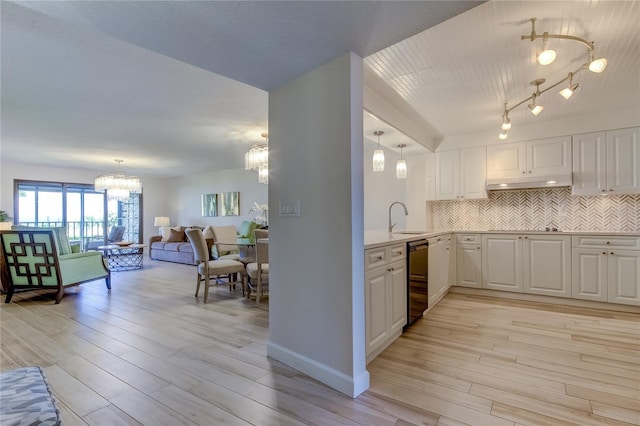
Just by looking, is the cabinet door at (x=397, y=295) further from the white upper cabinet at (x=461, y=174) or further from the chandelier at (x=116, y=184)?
the chandelier at (x=116, y=184)

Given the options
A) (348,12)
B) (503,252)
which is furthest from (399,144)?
(348,12)

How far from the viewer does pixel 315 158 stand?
2.07 meters

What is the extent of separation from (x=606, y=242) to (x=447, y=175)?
200 cm

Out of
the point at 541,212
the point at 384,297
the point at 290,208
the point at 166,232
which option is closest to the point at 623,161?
the point at 541,212

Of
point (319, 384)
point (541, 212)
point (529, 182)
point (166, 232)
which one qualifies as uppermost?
point (529, 182)

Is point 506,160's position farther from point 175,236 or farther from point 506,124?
point 175,236

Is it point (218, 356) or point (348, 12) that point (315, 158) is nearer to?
point (348, 12)

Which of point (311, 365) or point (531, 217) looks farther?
point (531, 217)

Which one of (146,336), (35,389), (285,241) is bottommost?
(146,336)

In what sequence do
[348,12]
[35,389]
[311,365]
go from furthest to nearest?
[311,365] < [348,12] < [35,389]

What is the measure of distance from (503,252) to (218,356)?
3723mm

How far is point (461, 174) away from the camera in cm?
448

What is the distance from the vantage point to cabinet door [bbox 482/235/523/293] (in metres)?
3.91

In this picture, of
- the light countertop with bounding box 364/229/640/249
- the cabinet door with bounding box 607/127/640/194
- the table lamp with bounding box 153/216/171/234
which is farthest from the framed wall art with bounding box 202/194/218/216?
the cabinet door with bounding box 607/127/640/194
